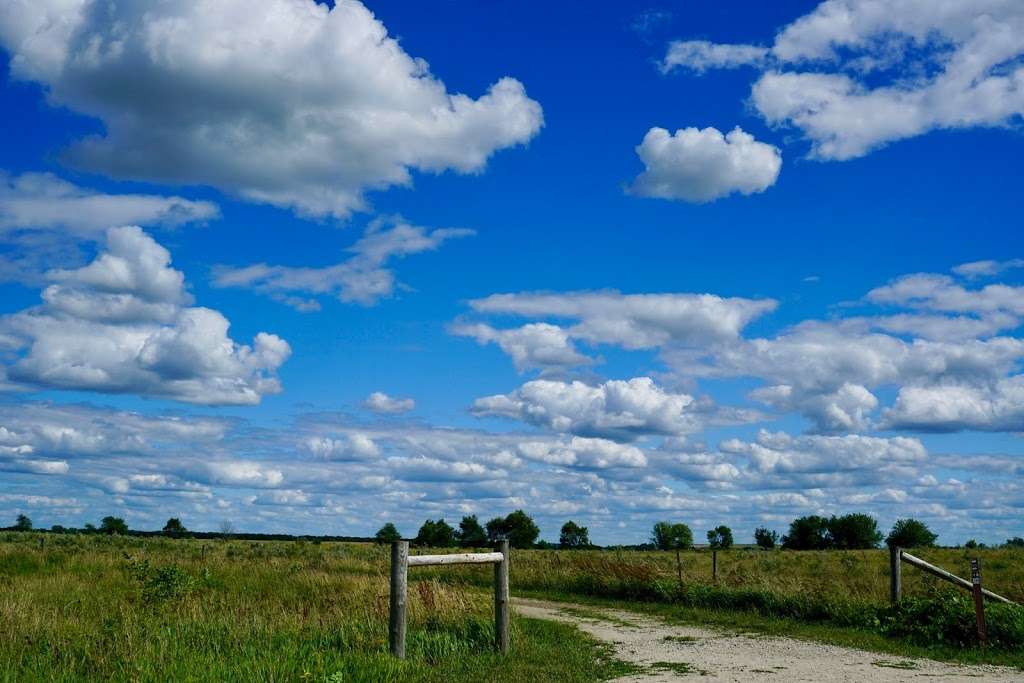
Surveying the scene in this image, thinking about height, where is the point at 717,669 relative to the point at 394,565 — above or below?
below

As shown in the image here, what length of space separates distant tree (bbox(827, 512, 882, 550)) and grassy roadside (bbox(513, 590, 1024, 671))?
85.2 metres

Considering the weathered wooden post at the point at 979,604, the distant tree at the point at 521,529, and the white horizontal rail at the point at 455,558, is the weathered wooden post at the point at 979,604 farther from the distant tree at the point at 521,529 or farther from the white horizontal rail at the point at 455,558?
the distant tree at the point at 521,529

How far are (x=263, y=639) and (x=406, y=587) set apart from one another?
2.19 metres

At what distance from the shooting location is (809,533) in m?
104

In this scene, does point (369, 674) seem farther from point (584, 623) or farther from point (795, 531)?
point (795, 531)

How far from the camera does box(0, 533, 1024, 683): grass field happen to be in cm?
1112

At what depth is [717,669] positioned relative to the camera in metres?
12.7

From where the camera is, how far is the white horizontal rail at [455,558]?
484 inches

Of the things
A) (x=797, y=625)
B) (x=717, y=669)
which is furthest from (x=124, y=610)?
(x=797, y=625)

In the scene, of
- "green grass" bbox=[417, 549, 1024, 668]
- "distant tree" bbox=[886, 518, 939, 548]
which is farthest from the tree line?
"green grass" bbox=[417, 549, 1024, 668]

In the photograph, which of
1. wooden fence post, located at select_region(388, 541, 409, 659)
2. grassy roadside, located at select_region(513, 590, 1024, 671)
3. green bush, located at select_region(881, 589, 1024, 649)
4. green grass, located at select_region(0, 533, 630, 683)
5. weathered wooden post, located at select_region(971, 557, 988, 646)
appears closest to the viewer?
green grass, located at select_region(0, 533, 630, 683)

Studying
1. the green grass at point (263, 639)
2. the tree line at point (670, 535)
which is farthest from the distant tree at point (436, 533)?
the green grass at point (263, 639)

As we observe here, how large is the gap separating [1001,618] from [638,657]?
20.3ft

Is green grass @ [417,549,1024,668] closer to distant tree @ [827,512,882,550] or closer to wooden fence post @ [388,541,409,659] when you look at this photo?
wooden fence post @ [388,541,409,659]
